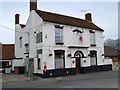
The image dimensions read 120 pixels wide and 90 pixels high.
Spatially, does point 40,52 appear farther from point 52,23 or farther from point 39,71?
point 52,23

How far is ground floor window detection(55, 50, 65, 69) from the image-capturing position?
24922 mm

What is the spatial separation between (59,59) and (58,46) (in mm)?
1642

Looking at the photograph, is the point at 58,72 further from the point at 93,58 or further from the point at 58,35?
the point at 93,58

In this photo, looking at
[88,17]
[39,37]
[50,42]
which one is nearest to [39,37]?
[39,37]

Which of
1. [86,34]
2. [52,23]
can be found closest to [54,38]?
[52,23]

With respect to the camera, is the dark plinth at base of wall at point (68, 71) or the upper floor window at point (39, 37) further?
the upper floor window at point (39, 37)

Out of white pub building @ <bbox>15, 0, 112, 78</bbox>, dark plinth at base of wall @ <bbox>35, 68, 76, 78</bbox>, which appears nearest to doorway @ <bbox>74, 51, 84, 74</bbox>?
white pub building @ <bbox>15, 0, 112, 78</bbox>

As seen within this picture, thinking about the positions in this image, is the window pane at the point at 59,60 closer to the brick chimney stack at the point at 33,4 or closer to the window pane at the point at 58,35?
the window pane at the point at 58,35

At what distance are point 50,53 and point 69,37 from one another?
3.91m

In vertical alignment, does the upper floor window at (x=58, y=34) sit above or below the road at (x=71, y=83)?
above

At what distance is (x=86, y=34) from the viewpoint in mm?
28750

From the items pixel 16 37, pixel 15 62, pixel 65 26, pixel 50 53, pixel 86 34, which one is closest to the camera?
pixel 50 53

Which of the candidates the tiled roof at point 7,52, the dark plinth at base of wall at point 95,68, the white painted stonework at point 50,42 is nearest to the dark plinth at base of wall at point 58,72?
the white painted stonework at point 50,42

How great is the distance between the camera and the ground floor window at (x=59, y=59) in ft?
81.8
